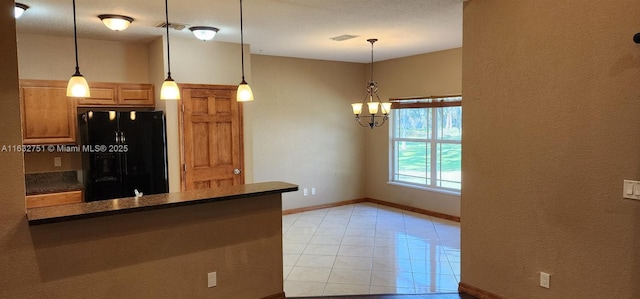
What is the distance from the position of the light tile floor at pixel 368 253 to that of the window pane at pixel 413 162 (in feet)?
2.13

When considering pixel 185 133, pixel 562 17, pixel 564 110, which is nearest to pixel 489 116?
pixel 564 110

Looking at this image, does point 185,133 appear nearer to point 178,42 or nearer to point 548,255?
point 178,42

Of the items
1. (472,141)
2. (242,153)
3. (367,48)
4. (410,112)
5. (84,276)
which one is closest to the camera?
(84,276)

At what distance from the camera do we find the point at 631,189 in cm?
255

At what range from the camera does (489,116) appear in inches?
129

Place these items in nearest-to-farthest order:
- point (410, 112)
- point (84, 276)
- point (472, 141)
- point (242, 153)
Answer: point (84, 276) → point (472, 141) → point (242, 153) → point (410, 112)

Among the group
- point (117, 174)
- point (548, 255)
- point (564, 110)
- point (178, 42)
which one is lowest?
point (548, 255)

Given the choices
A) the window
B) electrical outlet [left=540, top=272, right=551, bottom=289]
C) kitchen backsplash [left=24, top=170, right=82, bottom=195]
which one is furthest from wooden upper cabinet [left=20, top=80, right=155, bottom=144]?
electrical outlet [left=540, top=272, right=551, bottom=289]

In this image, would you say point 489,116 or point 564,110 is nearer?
point 564,110

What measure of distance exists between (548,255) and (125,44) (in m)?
4.93

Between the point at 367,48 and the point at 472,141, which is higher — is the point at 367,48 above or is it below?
above

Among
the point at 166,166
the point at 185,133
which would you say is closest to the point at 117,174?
the point at 166,166

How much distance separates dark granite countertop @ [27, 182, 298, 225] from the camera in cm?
241

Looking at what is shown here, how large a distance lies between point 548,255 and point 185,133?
152 inches
